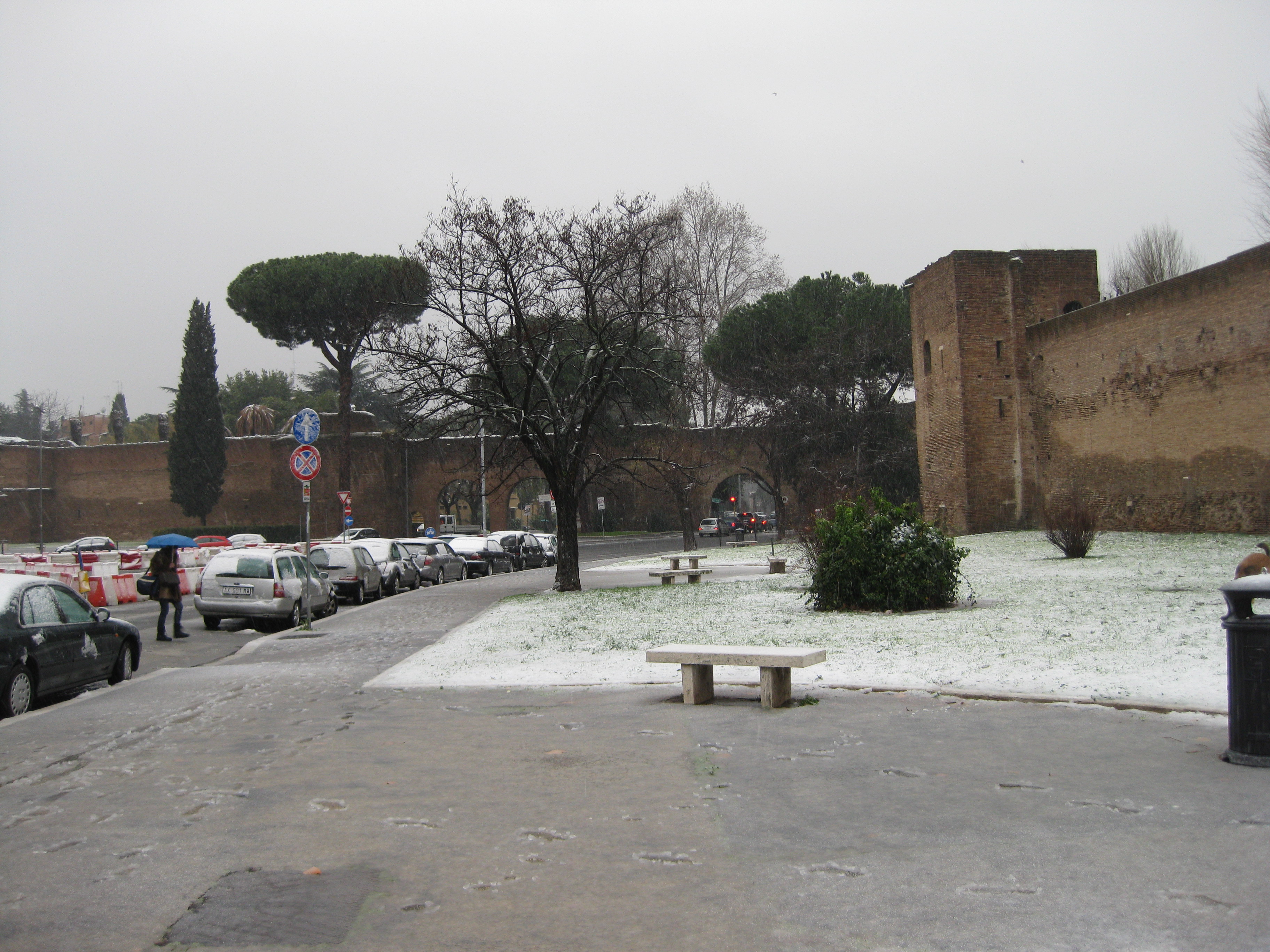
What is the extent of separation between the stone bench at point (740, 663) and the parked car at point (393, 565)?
698 inches

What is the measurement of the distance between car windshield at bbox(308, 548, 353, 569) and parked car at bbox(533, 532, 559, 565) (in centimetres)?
1804

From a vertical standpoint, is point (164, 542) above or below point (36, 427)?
below

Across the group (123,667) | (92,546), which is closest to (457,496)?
(92,546)

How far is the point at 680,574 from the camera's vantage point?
2311 centimetres

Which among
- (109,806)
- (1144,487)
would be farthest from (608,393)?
(109,806)

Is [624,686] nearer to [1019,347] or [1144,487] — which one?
[1144,487]

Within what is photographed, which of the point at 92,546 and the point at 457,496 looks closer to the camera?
the point at 92,546

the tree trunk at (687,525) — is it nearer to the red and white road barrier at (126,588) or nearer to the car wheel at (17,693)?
the red and white road barrier at (126,588)

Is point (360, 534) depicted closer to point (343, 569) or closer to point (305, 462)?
point (343, 569)

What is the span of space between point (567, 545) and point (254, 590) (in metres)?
6.61

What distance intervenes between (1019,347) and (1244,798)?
3278 cm

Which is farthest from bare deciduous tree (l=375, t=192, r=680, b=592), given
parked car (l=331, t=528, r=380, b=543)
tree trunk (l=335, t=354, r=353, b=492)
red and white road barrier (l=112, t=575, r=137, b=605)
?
tree trunk (l=335, t=354, r=353, b=492)

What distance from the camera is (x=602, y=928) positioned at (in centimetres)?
393

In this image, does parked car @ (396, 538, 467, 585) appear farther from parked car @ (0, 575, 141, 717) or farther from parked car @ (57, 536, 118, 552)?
parked car @ (57, 536, 118, 552)
